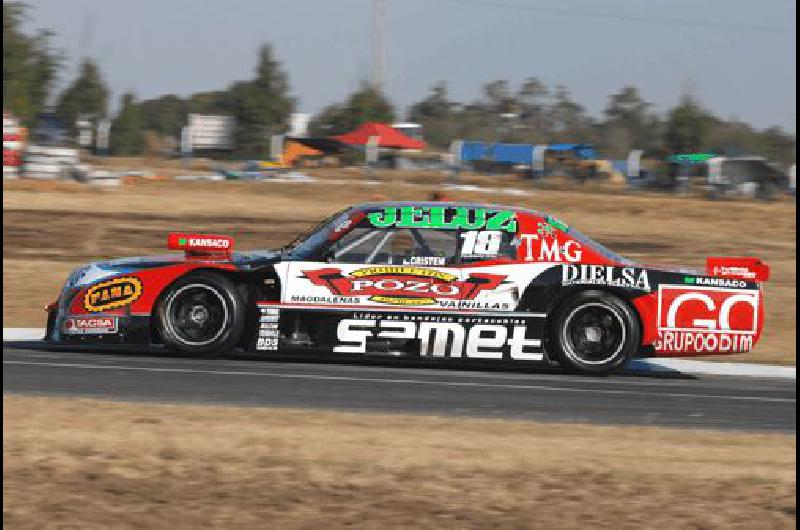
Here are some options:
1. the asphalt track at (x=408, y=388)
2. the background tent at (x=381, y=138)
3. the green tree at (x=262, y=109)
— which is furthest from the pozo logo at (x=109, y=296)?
the green tree at (x=262, y=109)

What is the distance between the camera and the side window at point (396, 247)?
10516 millimetres

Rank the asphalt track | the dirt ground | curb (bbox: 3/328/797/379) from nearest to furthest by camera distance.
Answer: the asphalt track, curb (bbox: 3/328/797/379), the dirt ground

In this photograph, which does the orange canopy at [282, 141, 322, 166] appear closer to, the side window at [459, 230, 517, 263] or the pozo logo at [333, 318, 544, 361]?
the side window at [459, 230, 517, 263]

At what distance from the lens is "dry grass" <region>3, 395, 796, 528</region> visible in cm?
562

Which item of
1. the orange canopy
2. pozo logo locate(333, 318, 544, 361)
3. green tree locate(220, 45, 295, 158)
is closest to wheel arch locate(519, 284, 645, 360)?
pozo logo locate(333, 318, 544, 361)

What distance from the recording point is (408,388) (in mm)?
9617

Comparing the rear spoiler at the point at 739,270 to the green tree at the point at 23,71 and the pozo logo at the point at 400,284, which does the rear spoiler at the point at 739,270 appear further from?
the green tree at the point at 23,71

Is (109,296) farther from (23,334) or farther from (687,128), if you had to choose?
(687,128)

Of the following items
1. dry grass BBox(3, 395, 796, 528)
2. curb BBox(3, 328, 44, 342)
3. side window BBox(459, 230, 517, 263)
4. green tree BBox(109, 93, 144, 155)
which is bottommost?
dry grass BBox(3, 395, 796, 528)

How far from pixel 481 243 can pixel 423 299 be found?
693 mm

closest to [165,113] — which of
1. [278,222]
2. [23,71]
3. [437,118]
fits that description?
[437,118]

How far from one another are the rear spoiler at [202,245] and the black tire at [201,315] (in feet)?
0.87

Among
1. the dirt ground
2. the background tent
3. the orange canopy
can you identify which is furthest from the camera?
the background tent

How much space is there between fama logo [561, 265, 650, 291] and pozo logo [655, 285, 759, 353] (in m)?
0.19
